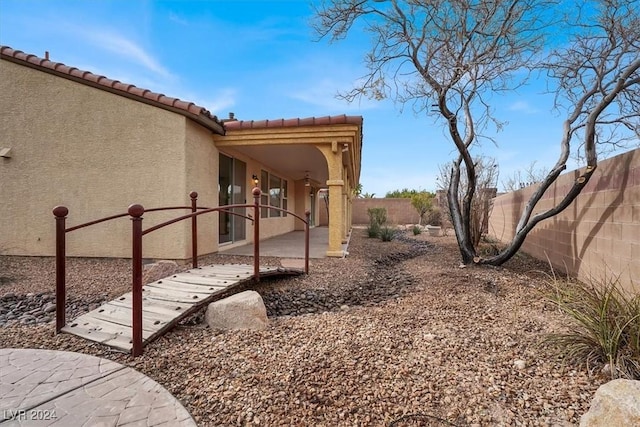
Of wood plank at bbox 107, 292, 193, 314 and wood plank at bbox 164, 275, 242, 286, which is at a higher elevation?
wood plank at bbox 164, 275, 242, 286

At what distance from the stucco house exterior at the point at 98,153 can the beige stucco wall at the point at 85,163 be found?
0.8 inches

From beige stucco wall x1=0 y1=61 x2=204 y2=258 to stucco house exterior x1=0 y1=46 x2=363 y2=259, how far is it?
21 mm

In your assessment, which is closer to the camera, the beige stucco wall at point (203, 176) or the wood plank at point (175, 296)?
the wood plank at point (175, 296)

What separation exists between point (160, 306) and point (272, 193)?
890cm

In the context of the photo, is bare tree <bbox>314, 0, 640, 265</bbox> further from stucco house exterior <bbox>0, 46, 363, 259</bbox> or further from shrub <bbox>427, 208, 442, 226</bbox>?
shrub <bbox>427, 208, 442, 226</bbox>

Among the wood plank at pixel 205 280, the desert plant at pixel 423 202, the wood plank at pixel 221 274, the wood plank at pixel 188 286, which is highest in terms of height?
the desert plant at pixel 423 202

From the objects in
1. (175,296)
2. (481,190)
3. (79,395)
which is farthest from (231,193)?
(481,190)

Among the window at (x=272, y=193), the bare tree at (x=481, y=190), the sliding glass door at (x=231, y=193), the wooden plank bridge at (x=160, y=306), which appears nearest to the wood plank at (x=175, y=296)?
the wooden plank bridge at (x=160, y=306)

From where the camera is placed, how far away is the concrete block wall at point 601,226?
13.0 feet

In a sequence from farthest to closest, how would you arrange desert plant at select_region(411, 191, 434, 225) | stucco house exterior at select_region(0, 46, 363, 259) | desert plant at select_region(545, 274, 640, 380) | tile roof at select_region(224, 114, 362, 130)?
desert plant at select_region(411, 191, 434, 225) → tile roof at select_region(224, 114, 362, 130) → stucco house exterior at select_region(0, 46, 363, 259) → desert plant at select_region(545, 274, 640, 380)

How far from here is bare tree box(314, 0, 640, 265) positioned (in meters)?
5.38

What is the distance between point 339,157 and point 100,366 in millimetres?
5848

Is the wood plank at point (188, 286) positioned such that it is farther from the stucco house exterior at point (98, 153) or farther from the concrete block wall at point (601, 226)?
the concrete block wall at point (601, 226)

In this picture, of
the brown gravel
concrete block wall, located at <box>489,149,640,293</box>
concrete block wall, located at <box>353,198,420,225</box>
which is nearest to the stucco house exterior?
the brown gravel
